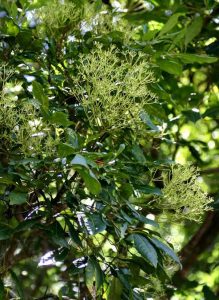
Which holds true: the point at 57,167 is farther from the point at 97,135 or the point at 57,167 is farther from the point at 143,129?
the point at 143,129

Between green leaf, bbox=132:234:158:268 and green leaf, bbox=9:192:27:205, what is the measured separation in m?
0.22

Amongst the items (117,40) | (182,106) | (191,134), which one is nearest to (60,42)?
(117,40)

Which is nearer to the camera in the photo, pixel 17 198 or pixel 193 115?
pixel 17 198

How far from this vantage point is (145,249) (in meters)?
1.04

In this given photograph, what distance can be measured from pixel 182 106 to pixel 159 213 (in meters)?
0.72

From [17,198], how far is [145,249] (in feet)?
0.79

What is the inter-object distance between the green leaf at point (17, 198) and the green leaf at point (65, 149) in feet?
0.36

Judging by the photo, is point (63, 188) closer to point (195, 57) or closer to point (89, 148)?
point (89, 148)

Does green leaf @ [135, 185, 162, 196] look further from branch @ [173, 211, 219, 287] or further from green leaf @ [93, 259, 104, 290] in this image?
branch @ [173, 211, 219, 287]

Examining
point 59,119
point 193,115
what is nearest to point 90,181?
point 59,119

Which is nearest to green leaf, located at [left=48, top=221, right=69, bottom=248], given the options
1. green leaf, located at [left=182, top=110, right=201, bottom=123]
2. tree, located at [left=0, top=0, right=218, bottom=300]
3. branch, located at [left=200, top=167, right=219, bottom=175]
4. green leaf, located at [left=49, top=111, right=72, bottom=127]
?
tree, located at [left=0, top=0, right=218, bottom=300]

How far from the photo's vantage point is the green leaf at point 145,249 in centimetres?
101

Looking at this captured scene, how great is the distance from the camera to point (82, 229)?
3.51 ft

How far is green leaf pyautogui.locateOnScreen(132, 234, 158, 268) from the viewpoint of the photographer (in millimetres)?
1015
